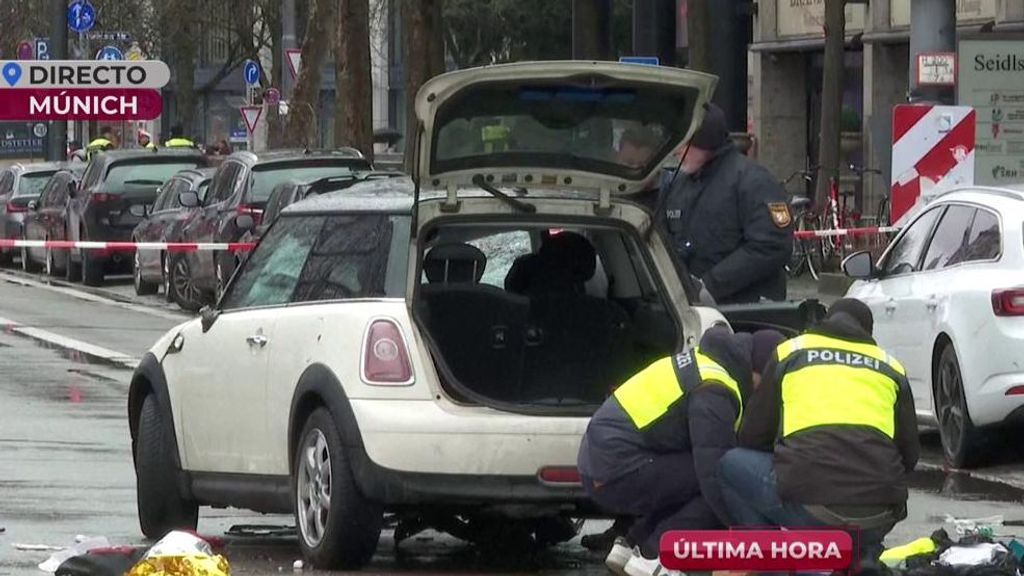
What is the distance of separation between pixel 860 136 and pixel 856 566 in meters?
31.0

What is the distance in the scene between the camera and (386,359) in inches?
345

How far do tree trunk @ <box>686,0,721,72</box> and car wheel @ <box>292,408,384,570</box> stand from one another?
22299mm

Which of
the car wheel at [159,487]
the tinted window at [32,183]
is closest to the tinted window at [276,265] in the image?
the car wheel at [159,487]

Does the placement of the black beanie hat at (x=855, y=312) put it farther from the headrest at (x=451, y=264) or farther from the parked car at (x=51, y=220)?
the parked car at (x=51, y=220)

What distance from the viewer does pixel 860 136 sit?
38.1 m

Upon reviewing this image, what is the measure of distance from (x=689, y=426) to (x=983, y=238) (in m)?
5.16

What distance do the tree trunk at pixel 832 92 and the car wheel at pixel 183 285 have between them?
8732 millimetres

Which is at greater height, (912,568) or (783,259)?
(783,259)

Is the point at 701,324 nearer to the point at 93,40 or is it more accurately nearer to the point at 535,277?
the point at 535,277

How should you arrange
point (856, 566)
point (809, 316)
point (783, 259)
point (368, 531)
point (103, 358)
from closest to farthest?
point (856, 566)
point (368, 531)
point (809, 316)
point (783, 259)
point (103, 358)

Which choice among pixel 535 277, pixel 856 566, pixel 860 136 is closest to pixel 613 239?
pixel 535 277

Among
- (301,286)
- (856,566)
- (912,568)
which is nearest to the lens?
(856,566)

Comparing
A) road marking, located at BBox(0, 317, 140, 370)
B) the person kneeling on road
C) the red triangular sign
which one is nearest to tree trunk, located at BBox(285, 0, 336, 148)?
the red triangular sign

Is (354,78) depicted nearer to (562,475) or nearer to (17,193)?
(17,193)
